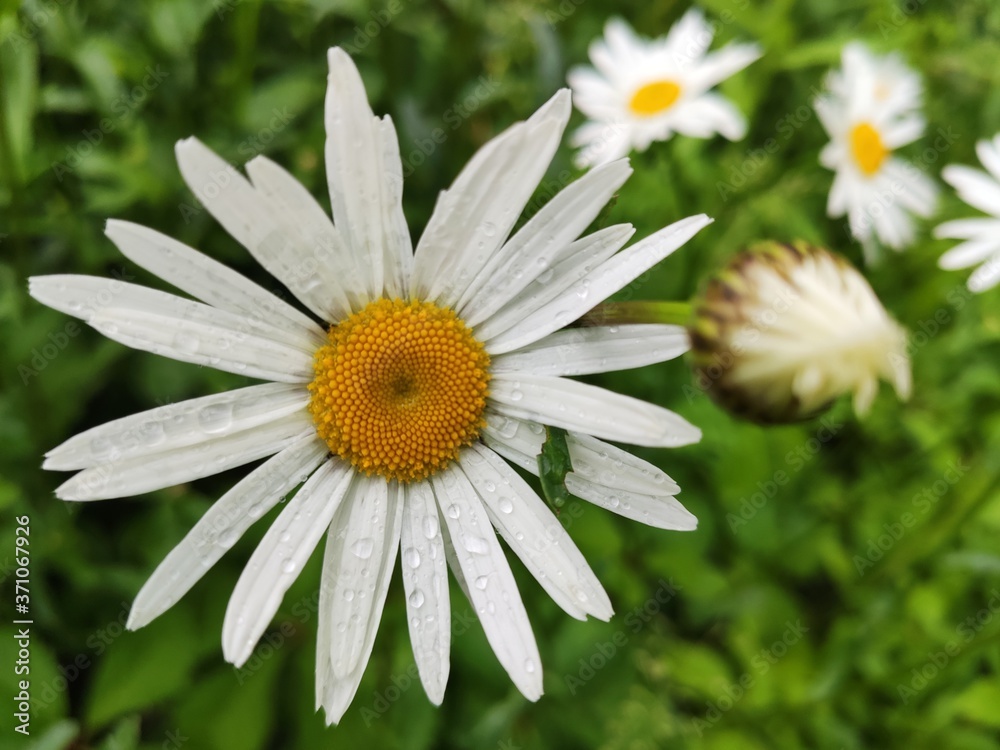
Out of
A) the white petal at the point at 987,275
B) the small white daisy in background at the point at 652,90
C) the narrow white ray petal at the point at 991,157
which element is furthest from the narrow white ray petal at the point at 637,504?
the narrow white ray petal at the point at 991,157

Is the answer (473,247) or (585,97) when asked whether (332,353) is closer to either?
(473,247)

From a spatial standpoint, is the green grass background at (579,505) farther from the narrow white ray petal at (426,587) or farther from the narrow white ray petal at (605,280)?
the narrow white ray petal at (605,280)

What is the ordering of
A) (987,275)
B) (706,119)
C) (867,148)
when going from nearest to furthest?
(987,275), (706,119), (867,148)

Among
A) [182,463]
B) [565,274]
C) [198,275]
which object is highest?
[198,275]

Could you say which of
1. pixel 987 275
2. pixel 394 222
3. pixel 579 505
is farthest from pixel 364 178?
pixel 987 275

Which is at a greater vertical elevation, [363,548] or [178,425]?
[178,425]

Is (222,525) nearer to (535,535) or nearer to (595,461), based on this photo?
(535,535)

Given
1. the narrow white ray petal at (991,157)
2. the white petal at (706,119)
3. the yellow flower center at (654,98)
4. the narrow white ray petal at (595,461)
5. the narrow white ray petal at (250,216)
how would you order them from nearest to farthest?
the narrow white ray petal at (250,216)
the narrow white ray petal at (595,461)
the narrow white ray petal at (991,157)
the white petal at (706,119)
the yellow flower center at (654,98)
